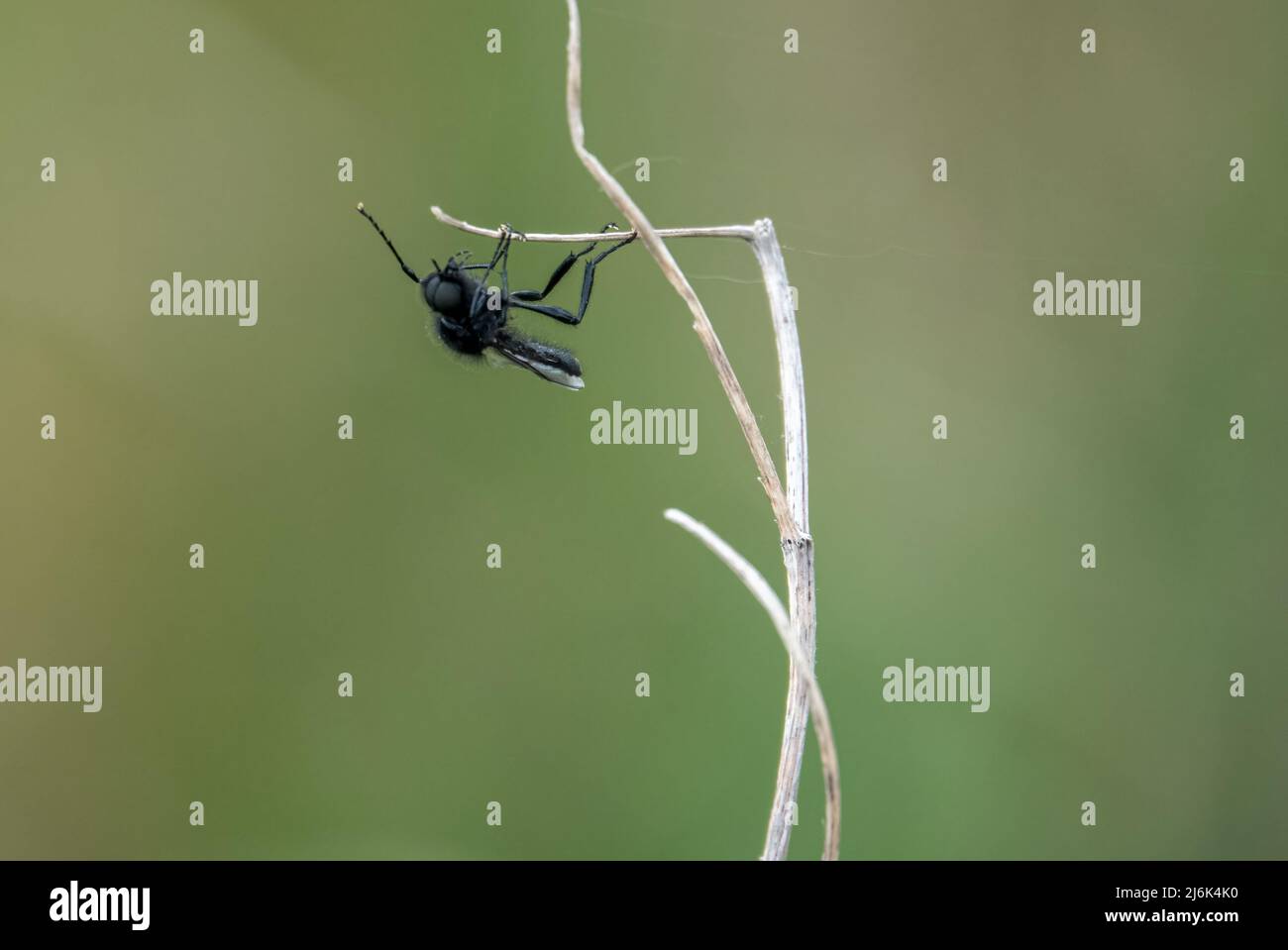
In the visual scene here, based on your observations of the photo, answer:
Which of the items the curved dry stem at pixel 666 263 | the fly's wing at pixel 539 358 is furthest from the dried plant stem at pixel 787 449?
the fly's wing at pixel 539 358

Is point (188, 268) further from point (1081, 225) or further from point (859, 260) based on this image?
point (1081, 225)

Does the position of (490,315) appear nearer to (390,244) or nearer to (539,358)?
(539,358)

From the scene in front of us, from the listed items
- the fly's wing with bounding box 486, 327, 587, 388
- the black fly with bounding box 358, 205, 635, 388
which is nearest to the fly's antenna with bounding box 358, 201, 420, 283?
the black fly with bounding box 358, 205, 635, 388

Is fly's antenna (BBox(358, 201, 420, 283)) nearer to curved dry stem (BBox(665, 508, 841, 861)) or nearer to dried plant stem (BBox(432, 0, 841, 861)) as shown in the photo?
dried plant stem (BBox(432, 0, 841, 861))

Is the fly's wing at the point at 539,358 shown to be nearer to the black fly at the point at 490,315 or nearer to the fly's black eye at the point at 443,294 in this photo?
the black fly at the point at 490,315

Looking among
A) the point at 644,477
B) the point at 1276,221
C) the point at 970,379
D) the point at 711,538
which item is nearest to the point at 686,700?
the point at 644,477
